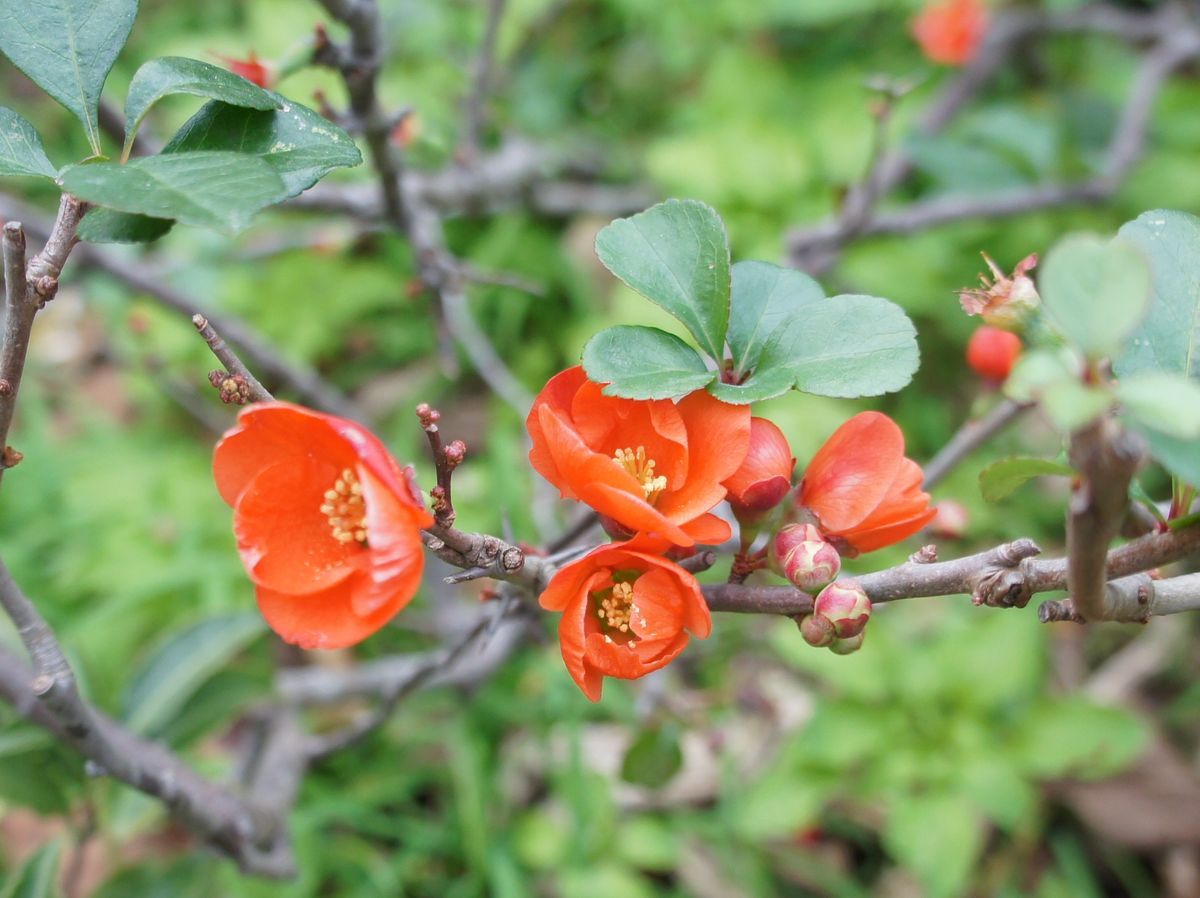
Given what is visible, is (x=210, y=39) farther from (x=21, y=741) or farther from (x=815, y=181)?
(x=21, y=741)

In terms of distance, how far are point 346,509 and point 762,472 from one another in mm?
328

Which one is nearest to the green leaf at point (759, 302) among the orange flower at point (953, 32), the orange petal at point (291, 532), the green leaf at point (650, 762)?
the orange petal at point (291, 532)

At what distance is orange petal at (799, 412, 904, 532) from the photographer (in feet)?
2.56

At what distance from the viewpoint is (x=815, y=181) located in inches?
118

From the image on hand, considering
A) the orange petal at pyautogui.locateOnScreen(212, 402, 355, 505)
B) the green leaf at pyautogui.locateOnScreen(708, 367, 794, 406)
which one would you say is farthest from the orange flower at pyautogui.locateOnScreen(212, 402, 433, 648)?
the green leaf at pyautogui.locateOnScreen(708, 367, 794, 406)

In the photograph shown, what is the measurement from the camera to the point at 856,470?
2.63 feet

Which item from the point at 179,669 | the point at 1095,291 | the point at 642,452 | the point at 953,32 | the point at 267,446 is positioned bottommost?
the point at 179,669

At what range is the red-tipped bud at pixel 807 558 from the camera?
0.75m

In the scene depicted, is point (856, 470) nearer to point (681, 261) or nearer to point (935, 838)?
point (681, 261)

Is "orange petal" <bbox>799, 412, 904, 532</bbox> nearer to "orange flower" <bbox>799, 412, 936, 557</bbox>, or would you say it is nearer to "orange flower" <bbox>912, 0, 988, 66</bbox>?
"orange flower" <bbox>799, 412, 936, 557</bbox>

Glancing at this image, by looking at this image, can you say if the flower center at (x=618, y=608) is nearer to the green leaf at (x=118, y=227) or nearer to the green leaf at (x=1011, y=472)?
the green leaf at (x=1011, y=472)

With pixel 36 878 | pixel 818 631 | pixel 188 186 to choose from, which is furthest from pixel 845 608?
pixel 36 878

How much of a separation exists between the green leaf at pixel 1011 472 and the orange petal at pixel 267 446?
0.44 metres

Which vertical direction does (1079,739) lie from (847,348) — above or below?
below
